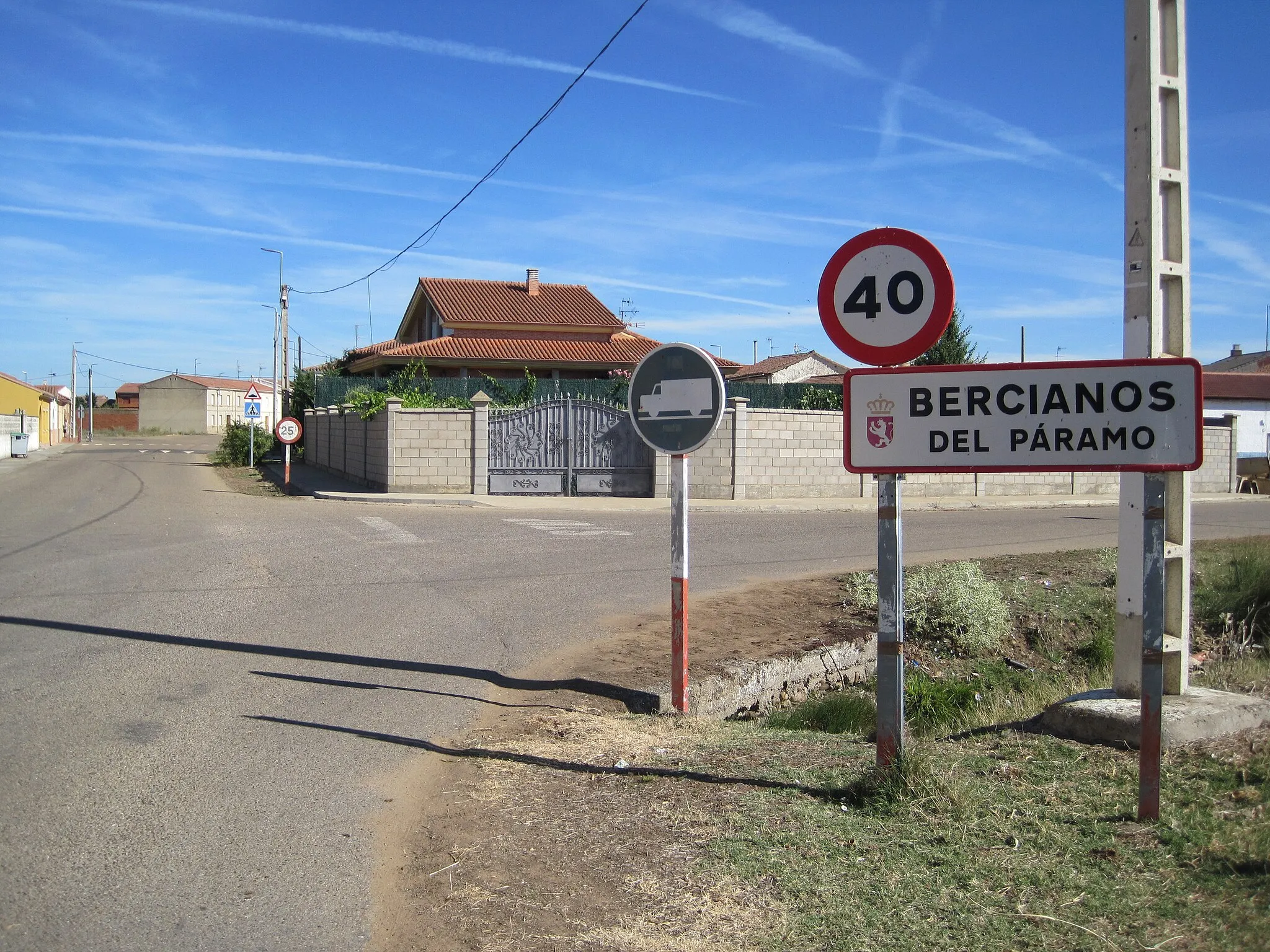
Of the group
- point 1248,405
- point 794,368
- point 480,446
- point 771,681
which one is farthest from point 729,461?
point 794,368

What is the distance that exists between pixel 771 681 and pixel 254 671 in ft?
11.9

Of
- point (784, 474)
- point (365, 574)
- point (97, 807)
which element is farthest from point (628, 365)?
point (97, 807)

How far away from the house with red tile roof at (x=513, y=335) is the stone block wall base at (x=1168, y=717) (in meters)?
29.0

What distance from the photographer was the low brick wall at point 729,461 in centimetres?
2253

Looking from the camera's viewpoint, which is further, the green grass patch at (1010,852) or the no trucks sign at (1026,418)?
the no trucks sign at (1026,418)

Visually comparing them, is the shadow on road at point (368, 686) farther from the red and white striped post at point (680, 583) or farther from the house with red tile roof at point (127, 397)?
the house with red tile roof at point (127, 397)

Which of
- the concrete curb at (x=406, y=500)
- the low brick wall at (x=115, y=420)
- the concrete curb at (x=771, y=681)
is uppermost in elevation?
the low brick wall at (x=115, y=420)

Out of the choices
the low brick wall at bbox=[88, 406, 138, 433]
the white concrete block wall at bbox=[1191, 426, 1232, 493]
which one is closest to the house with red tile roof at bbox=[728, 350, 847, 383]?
the white concrete block wall at bbox=[1191, 426, 1232, 493]

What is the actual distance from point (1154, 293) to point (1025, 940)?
11.0 feet

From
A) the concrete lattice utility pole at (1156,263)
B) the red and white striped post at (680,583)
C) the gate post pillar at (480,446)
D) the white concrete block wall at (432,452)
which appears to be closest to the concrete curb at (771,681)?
the red and white striped post at (680,583)

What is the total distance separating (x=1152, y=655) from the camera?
12.7ft

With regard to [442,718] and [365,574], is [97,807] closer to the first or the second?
[442,718]

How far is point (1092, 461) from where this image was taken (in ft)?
13.3

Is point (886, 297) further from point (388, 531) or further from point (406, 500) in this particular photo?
point (406, 500)
